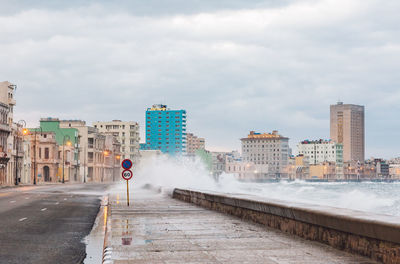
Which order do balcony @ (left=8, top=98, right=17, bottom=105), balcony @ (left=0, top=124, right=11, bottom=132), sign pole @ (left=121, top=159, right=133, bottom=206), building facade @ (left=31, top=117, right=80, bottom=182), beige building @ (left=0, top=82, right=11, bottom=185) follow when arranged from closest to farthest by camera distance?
sign pole @ (left=121, top=159, right=133, bottom=206), balcony @ (left=0, top=124, right=11, bottom=132), beige building @ (left=0, top=82, right=11, bottom=185), balcony @ (left=8, top=98, right=17, bottom=105), building facade @ (left=31, top=117, right=80, bottom=182)

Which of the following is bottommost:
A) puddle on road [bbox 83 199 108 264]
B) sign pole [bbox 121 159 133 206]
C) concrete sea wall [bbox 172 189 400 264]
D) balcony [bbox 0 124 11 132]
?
puddle on road [bbox 83 199 108 264]

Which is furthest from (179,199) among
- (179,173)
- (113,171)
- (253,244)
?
(113,171)

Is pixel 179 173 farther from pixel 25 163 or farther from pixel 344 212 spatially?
pixel 344 212

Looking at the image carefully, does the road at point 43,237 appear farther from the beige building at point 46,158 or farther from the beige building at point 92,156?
the beige building at point 92,156

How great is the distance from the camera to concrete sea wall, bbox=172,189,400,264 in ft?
32.3

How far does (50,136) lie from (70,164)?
8570mm

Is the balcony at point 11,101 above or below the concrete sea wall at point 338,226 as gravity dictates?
above

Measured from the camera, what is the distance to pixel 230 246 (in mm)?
12977

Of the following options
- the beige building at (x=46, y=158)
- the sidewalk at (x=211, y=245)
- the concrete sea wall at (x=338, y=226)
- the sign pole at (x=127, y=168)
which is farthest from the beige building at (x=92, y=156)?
the concrete sea wall at (x=338, y=226)

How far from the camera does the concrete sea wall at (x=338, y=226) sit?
9.85m

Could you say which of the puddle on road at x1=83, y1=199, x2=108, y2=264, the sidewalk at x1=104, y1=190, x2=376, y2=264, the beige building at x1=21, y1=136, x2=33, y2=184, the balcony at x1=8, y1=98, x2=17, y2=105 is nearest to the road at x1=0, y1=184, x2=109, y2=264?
the puddle on road at x1=83, y1=199, x2=108, y2=264

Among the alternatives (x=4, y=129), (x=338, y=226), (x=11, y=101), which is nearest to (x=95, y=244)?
(x=338, y=226)

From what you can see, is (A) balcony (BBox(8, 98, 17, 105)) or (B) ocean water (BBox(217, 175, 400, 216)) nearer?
(B) ocean water (BBox(217, 175, 400, 216))

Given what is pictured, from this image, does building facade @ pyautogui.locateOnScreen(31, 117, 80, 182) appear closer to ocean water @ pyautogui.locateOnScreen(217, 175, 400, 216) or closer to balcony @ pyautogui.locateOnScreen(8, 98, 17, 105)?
balcony @ pyautogui.locateOnScreen(8, 98, 17, 105)
